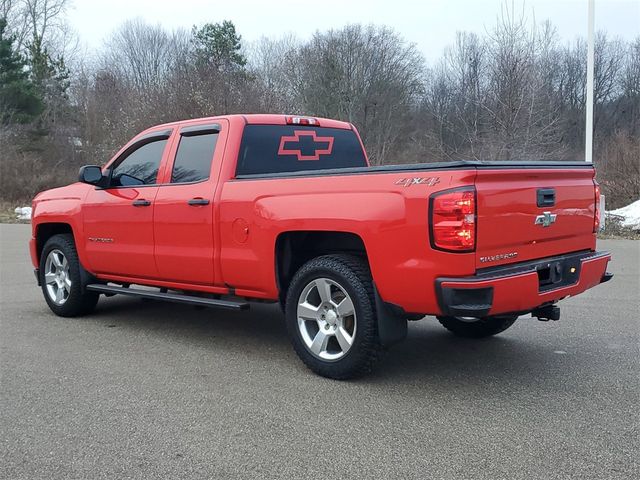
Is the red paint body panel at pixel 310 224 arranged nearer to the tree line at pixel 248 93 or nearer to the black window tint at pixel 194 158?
the black window tint at pixel 194 158

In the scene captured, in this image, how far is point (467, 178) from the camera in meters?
3.74

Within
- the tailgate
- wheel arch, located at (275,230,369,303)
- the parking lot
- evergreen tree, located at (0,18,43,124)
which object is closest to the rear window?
wheel arch, located at (275,230,369,303)

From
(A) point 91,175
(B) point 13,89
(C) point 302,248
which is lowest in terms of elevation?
(C) point 302,248

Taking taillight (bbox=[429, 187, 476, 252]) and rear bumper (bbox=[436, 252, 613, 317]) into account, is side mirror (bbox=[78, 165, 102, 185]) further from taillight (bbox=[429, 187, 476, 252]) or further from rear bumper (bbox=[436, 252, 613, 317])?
rear bumper (bbox=[436, 252, 613, 317])

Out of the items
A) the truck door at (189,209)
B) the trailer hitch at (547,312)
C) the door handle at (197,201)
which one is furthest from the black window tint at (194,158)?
the trailer hitch at (547,312)

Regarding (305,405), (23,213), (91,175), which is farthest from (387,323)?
(23,213)

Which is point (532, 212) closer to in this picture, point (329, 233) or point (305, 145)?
point (329, 233)

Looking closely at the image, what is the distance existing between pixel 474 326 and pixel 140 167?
11.4ft

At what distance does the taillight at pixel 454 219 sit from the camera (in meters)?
3.72

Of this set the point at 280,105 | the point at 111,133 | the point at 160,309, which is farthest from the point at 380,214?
the point at 111,133

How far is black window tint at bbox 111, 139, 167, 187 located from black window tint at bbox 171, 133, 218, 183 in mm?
289

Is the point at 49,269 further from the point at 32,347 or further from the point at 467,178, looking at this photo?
the point at 467,178

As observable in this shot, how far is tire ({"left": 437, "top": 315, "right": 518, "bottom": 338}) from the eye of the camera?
5457 millimetres

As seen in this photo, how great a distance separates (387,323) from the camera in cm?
421
